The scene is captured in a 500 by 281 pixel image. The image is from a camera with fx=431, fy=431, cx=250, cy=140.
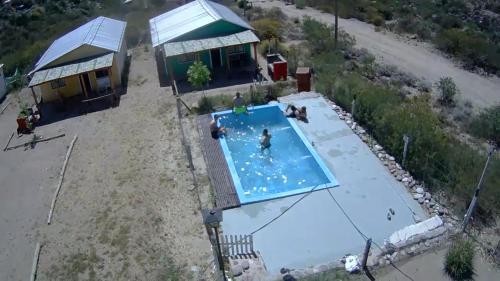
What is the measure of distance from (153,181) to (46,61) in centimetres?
1222

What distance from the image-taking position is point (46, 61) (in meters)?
23.6

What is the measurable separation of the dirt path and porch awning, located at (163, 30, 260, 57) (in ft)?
31.5

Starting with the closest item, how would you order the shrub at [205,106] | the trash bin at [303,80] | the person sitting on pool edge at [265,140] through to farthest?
the person sitting on pool edge at [265,140] < the shrub at [205,106] < the trash bin at [303,80]

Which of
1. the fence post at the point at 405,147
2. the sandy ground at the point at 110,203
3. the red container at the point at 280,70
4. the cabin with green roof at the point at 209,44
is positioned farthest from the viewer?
the cabin with green roof at the point at 209,44

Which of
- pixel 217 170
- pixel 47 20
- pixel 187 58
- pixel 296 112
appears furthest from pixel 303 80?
pixel 47 20

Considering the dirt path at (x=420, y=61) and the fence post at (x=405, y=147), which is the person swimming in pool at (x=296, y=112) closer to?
the fence post at (x=405, y=147)

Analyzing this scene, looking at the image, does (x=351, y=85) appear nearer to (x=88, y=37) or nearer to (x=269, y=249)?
(x=269, y=249)

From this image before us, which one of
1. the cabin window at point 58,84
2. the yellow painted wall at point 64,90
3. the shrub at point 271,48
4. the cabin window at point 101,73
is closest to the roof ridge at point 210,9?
the shrub at point 271,48

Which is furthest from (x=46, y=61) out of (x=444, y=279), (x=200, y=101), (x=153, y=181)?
(x=444, y=279)

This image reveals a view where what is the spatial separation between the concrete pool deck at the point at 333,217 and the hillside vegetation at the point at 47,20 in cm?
2186

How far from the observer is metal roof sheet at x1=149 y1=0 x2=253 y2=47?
81.8 ft

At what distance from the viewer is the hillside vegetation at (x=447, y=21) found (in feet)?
90.5

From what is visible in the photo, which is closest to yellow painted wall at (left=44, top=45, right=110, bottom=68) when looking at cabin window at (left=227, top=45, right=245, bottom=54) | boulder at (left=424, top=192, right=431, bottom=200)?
cabin window at (left=227, top=45, right=245, bottom=54)

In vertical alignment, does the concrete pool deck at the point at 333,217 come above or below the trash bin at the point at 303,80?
below
